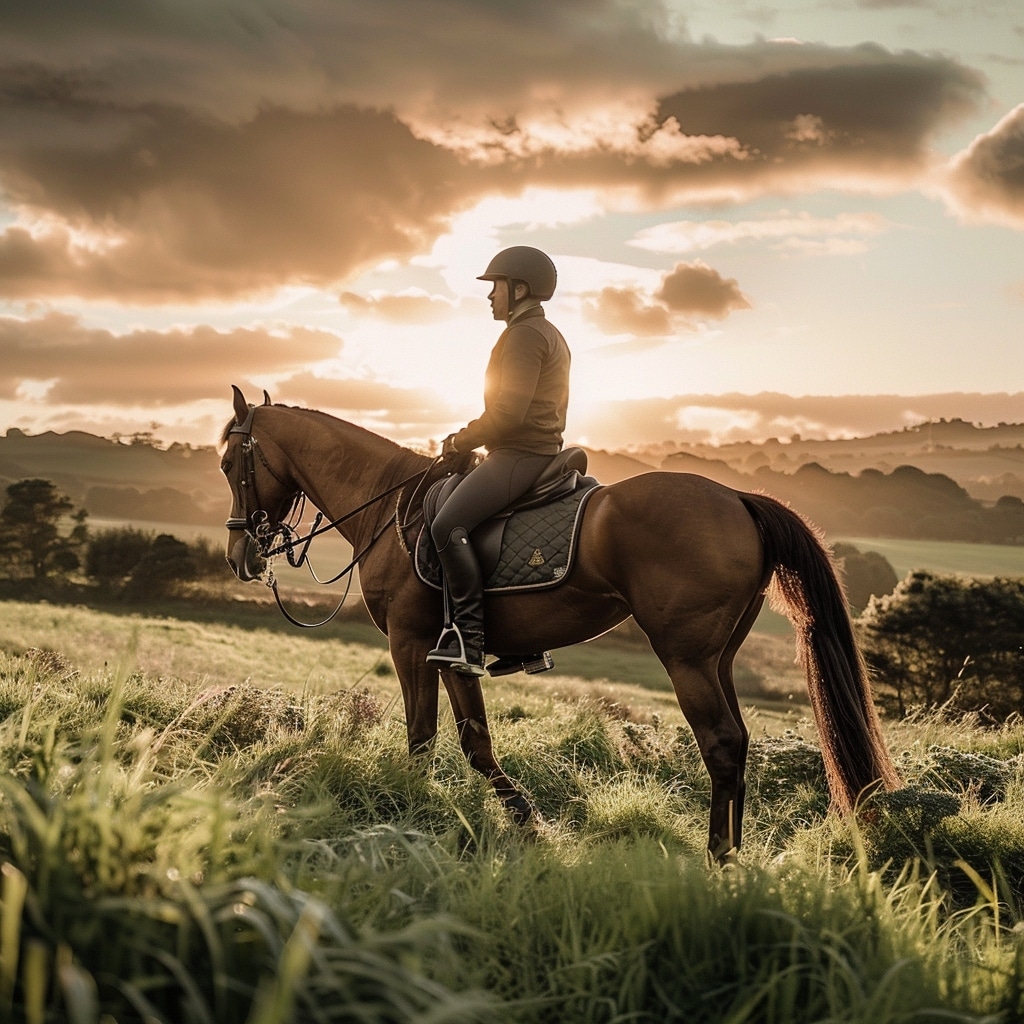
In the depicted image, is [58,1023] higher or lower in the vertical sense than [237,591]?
higher

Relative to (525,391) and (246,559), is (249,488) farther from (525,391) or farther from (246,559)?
(525,391)

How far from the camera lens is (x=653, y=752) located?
342 inches

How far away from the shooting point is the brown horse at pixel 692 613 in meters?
5.41

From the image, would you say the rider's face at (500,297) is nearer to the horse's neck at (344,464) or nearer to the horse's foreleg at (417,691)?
the horse's neck at (344,464)

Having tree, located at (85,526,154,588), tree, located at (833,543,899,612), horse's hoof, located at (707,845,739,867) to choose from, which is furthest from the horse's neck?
tree, located at (85,526,154,588)

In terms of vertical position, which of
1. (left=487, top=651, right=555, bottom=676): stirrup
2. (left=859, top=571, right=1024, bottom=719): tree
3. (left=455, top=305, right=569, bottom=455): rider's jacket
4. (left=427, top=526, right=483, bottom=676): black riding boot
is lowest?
(left=859, top=571, right=1024, bottom=719): tree

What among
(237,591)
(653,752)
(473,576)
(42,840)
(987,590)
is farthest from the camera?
(237,591)

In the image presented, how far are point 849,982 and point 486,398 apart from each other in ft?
13.5

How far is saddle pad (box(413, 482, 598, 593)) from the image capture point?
5883 millimetres

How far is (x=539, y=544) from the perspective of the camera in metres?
5.95

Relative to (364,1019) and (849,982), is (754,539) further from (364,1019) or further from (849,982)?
(364,1019)

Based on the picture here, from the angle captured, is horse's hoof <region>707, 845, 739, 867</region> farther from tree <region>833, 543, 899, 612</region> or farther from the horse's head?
tree <region>833, 543, 899, 612</region>

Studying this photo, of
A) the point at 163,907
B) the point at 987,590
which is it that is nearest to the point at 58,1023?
the point at 163,907

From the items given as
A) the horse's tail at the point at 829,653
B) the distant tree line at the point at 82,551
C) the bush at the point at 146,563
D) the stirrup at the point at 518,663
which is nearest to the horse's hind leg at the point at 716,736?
the horse's tail at the point at 829,653
